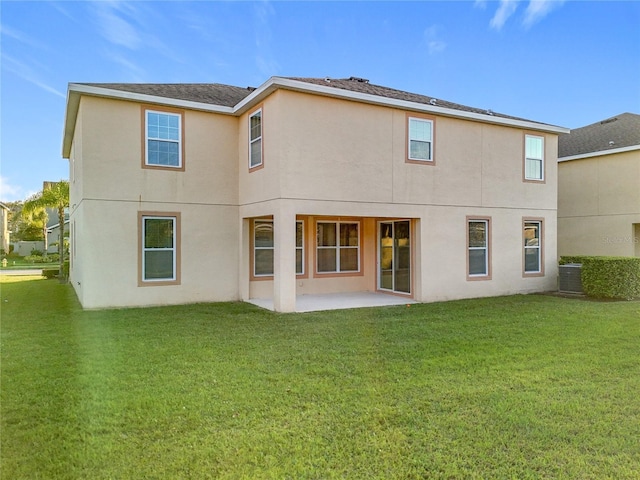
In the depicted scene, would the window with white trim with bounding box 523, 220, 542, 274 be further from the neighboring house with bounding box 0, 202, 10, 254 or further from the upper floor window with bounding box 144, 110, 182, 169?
the neighboring house with bounding box 0, 202, 10, 254

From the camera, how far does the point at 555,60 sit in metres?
16.7

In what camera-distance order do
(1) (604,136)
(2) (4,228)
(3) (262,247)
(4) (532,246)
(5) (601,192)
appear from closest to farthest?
(3) (262,247), (4) (532,246), (5) (601,192), (1) (604,136), (2) (4,228)

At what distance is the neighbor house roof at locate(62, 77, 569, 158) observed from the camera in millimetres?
10378

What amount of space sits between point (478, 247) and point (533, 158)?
3772mm

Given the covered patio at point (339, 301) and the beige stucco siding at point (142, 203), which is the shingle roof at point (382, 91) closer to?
the beige stucco siding at point (142, 203)

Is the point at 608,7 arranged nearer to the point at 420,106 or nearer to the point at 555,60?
the point at 555,60

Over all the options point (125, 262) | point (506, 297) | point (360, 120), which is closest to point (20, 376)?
point (125, 262)

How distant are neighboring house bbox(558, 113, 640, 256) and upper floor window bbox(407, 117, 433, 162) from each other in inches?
368

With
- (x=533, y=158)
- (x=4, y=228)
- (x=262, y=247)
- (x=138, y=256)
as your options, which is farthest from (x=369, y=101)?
(x=4, y=228)

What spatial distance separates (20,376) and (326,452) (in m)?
4.33

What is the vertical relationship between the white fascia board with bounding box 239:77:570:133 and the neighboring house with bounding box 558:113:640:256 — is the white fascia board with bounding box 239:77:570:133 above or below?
above

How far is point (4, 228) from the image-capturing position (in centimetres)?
4406

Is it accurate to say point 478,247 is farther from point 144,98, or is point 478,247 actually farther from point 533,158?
point 144,98

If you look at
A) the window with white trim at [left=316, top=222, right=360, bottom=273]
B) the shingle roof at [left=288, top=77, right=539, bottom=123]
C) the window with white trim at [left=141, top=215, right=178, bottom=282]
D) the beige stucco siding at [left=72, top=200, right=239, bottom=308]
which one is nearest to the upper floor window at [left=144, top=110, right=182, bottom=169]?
the beige stucco siding at [left=72, top=200, right=239, bottom=308]
